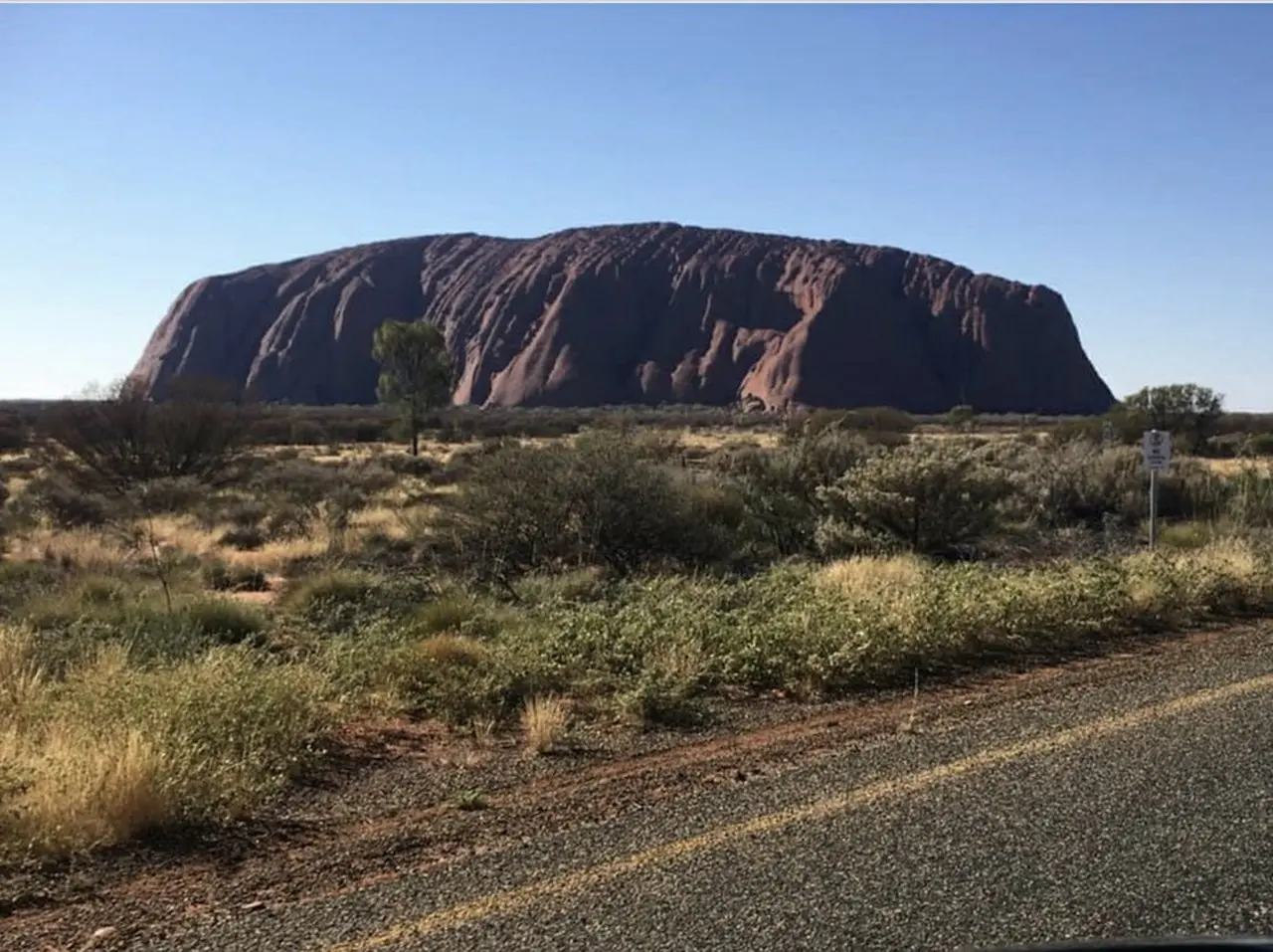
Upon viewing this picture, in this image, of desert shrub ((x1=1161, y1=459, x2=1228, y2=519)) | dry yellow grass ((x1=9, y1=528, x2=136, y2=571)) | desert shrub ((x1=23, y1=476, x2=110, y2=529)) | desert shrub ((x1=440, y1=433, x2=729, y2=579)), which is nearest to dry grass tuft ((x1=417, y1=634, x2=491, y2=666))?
desert shrub ((x1=440, y1=433, x2=729, y2=579))

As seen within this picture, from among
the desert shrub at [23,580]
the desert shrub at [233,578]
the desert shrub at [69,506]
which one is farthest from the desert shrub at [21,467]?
the desert shrub at [233,578]

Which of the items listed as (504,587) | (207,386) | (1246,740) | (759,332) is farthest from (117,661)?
(759,332)

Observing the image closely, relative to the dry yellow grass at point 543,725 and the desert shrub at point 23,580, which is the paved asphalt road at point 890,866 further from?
the desert shrub at point 23,580

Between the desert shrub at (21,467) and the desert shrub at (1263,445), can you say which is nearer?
the desert shrub at (21,467)

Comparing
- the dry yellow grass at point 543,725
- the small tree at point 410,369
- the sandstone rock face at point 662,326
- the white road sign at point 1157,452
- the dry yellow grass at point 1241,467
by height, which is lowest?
the dry yellow grass at point 543,725

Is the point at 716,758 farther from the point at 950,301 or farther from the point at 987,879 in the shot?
the point at 950,301

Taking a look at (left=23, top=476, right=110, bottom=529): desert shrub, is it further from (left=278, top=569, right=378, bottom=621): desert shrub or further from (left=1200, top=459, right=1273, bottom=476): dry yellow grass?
(left=1200, top=459, right=1273, bottom=476): dry yellow grass

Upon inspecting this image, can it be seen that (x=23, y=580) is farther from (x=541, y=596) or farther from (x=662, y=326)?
(x=662, y=326)
